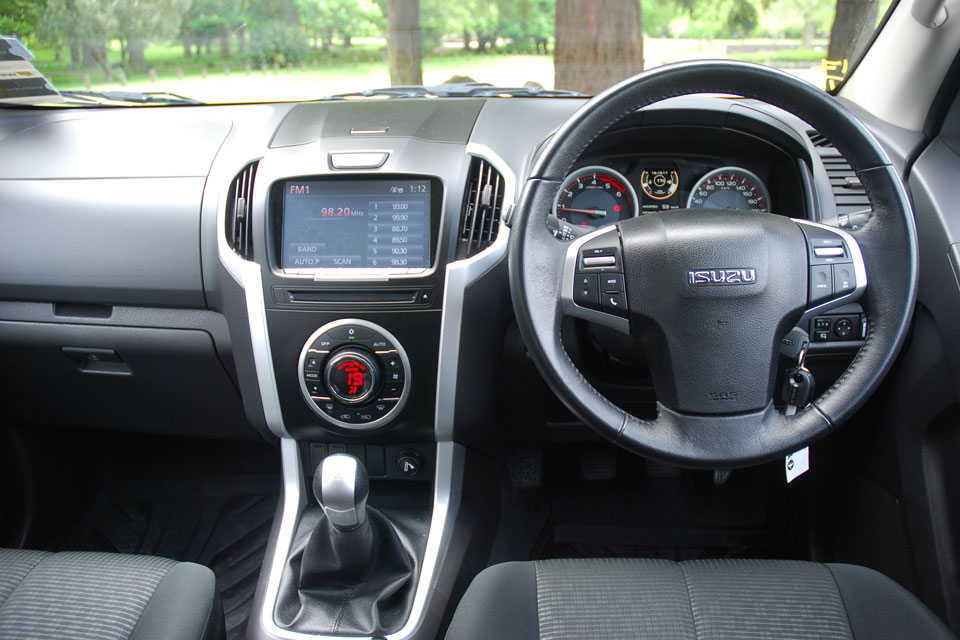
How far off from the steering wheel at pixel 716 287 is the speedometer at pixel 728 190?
17.6 inches

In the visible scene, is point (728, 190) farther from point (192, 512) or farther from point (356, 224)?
point (192, 512)

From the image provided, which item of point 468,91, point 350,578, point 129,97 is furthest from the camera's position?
point 129,97

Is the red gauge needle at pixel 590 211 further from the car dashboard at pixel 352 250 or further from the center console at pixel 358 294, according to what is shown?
the center console at pixel 358 294

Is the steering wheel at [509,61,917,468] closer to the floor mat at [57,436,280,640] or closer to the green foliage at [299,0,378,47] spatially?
the green foliage at [299,0,378,47]

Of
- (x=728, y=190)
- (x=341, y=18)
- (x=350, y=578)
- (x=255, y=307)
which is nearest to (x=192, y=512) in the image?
(x=350, y=578)

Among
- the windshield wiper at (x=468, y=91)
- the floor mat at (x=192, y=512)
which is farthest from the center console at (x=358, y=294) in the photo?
the floor mat at (x=192, y=512)

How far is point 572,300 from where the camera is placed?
129cm

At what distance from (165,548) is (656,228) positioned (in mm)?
1892

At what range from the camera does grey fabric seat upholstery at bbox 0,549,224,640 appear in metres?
1.30

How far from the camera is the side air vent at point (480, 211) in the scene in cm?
161

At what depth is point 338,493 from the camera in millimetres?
1563

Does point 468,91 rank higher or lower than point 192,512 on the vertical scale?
higher

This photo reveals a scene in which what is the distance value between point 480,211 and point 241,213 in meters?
0.54

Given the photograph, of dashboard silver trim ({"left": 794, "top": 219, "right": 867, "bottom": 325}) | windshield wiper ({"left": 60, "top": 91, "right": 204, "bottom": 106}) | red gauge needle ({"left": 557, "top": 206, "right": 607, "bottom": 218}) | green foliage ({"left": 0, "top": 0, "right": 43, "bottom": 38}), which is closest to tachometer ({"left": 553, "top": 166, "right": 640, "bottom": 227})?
red gauge needle ({"left": 557, "top": 206, "right": 607, "bottom": 218})
